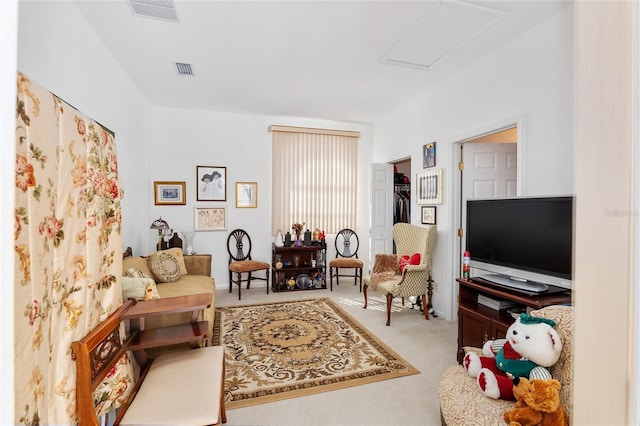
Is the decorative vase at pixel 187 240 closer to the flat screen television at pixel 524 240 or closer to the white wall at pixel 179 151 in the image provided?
the white wall at pixel 179 151

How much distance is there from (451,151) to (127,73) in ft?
13.1

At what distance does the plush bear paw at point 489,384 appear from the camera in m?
1.47

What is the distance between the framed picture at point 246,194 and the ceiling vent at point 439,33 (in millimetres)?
2969

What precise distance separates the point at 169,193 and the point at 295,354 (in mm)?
3430

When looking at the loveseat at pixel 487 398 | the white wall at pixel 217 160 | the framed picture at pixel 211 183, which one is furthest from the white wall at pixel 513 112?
the framed picture at pixel 211 183

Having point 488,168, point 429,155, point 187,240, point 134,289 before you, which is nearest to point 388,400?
point 134,289

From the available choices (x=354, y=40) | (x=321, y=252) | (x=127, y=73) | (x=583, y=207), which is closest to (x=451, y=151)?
(x=354, y=40)

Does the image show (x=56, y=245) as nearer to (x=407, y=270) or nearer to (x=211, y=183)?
(x=407, y=270)

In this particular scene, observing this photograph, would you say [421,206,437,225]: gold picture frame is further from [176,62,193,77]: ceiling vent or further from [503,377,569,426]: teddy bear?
[176,62,193,77]: ceiling vent

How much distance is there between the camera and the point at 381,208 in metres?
5.05

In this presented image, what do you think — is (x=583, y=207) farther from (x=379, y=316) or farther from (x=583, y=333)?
(x=379, y=316)

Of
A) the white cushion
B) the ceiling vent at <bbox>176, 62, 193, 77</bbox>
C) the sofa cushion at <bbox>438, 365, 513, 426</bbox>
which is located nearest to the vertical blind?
the ceiling vent at <bbox>176, 62, 193, 77</bbox>

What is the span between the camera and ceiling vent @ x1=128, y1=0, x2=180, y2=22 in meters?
2.27

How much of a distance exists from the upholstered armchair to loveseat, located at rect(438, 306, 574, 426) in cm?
182
